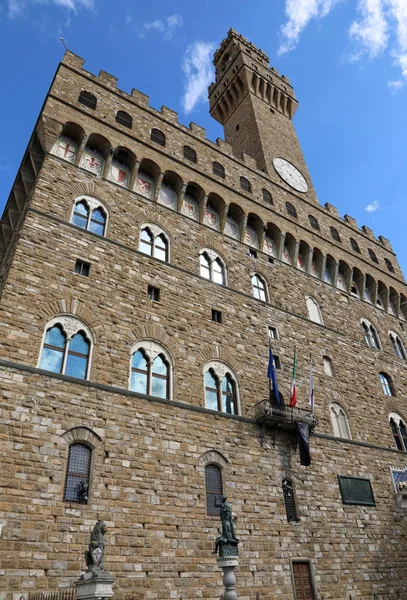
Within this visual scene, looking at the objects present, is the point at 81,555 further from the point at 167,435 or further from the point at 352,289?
the point at 352,289

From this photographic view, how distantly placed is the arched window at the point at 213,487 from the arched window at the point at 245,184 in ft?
37.7

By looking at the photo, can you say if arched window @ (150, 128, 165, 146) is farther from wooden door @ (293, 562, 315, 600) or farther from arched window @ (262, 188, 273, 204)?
wooden door @ (293, 562, 315, 600)

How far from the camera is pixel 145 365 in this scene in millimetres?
11523

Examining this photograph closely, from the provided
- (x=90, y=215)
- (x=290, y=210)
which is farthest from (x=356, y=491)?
(x=290, y=210)

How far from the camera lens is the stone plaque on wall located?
13.3 m

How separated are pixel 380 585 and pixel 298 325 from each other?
806 centimetres

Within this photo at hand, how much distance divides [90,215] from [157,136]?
17.6 feet

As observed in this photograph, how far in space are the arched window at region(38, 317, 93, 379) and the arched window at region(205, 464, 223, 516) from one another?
380cm

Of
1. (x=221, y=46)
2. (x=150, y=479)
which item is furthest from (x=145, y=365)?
(x=221, y=46)

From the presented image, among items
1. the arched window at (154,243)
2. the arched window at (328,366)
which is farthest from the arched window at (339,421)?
the arched window at (154,243)

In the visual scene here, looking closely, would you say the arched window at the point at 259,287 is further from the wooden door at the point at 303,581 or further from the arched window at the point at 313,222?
the wooden door at the point at 303,581

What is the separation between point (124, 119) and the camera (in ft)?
53.2

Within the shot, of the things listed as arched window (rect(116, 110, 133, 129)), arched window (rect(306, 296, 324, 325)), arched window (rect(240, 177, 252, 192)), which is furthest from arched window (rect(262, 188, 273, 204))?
arched window (rect(116, 110, 133, 129))

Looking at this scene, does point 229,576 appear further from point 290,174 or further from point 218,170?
point 290,174
